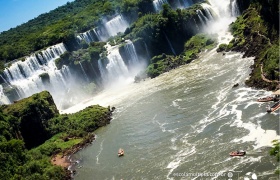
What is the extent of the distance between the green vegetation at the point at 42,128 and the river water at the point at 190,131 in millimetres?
2730

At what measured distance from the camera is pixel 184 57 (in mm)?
77250

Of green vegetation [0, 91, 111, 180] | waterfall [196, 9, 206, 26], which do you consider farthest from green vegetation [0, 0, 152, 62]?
green vegetation [0, 91, 111, 180]

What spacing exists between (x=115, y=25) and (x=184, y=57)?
30102 mm

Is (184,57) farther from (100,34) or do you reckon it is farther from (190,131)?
(190,131)

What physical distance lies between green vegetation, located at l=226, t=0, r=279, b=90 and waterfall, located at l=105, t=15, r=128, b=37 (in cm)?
3296

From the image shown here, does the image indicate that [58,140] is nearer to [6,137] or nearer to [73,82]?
[6,137]

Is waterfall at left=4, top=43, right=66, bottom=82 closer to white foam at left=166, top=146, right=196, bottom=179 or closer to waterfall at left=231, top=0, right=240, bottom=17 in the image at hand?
waterfall at left=231, top=0, right=240, bottom=17

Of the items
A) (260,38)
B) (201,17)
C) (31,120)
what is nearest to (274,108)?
(260,38)

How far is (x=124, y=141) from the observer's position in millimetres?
50219

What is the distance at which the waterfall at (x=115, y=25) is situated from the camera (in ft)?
327

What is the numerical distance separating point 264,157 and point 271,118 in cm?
751

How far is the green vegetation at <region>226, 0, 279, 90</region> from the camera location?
49188 millimetres

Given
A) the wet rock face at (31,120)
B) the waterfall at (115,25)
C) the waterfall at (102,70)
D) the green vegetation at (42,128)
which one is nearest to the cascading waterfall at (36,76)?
the waterfall at (102,70)

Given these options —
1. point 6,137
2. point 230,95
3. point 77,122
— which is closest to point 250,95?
point 230,95
